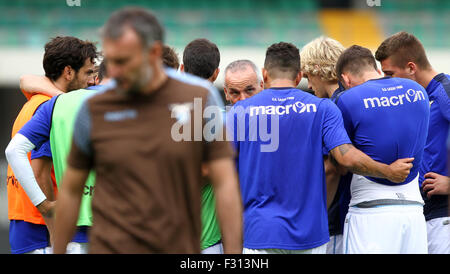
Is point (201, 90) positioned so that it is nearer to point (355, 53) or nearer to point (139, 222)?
point (139, 222)

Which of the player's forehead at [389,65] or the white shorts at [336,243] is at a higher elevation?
the player's forehead at [389,65]

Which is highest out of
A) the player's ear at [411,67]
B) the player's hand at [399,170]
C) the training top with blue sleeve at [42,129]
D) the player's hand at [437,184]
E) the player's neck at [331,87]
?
the player's ear at [411,67]

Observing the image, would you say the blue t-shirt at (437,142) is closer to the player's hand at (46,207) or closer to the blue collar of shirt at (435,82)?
the blue collar of shirt at (435,82)

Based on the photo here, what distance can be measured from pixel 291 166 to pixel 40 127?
1537mm

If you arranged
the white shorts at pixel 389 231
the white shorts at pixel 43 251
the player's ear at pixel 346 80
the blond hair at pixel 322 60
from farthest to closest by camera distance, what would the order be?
the blond hair at pixel 322 60 → the player's ear at pixel 346 80 → the white shorts at pixel 43 251 → the white shorts at pixel 389 231

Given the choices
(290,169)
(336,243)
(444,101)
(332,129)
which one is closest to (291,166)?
(290,169)

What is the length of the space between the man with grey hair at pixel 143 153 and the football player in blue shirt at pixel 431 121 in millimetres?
2436

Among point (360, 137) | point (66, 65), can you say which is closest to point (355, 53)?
point (360, 137)

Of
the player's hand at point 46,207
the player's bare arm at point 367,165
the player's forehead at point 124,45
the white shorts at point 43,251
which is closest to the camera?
the player's forehead at point 124,45

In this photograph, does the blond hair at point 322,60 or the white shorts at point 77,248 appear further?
the blond hair at point 322,60

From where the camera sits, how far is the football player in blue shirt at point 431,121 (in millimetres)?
4590

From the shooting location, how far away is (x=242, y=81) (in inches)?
175

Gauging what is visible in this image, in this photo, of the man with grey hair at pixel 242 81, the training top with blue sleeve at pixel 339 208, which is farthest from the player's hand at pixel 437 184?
the man with grey hair at pixel 242 81

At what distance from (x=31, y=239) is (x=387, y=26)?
16524mm
